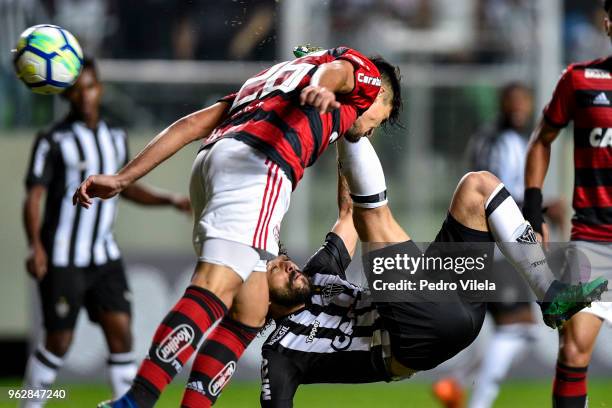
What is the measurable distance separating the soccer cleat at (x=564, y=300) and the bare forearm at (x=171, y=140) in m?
1.44

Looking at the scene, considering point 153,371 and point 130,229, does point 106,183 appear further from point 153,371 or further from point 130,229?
point 130,229

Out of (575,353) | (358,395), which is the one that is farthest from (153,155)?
(358,395)

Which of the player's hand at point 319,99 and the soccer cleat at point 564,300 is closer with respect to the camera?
the player's hand at point 319,99

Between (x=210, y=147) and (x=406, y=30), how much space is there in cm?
523

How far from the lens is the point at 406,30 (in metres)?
8.82

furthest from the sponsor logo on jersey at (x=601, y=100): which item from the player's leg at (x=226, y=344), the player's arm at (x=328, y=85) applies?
the player's leg at (x=226, y=344)

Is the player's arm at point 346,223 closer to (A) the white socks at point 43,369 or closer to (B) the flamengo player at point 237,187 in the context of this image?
(B) the flamengo player at point 237,187

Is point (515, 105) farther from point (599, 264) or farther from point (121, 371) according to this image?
point (121, 371)

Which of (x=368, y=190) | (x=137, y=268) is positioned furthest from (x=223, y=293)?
(x=137, y=268)

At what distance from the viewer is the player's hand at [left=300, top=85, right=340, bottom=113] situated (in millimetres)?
3477

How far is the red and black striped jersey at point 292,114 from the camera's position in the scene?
12.5 feet

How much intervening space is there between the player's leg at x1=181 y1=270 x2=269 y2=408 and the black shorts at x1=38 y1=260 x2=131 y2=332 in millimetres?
2417

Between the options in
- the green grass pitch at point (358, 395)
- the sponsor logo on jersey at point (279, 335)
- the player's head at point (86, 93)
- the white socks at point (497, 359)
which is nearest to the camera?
the sponsor logo on jersey at point (279, 335)

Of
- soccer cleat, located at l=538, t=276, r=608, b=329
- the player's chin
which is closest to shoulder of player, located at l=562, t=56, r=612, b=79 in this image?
soccer cleat, located at l=538, t=276, r=608, b=329
